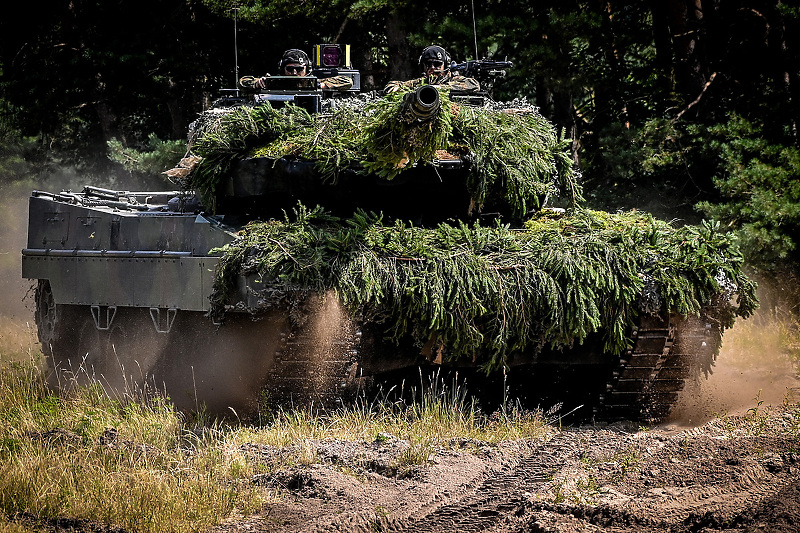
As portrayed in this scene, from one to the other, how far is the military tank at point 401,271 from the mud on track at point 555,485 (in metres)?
0.60

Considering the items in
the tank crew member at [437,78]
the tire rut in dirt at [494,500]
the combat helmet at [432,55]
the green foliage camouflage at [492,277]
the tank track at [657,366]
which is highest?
the combat helmet at [432,55]

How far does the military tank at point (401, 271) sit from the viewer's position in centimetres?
620

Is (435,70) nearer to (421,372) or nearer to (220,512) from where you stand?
(421,372)

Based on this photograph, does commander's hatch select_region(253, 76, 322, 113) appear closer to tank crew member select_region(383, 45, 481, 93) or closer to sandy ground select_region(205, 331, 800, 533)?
tank crew member select_region(383, 45, 481, 93)

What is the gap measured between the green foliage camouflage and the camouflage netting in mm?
532

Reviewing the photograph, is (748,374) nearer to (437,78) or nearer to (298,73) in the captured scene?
(437,78)

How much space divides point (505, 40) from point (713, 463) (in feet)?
28.4

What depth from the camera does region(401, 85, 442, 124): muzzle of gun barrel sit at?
19.5 ft

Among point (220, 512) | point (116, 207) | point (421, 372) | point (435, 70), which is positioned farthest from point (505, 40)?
point (220, 512)

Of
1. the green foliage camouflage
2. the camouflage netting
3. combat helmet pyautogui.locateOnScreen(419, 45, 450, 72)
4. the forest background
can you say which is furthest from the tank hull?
combat helmet pyautogui.locateOnScreen(419, 45, 450, 72)

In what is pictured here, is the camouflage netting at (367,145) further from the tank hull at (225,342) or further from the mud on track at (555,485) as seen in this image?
the mud on track at (555,485)

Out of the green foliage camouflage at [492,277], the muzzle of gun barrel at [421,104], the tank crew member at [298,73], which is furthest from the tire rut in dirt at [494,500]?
the tank crew member at [298,73]

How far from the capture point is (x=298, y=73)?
9289mm

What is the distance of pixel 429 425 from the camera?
256 inches
